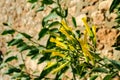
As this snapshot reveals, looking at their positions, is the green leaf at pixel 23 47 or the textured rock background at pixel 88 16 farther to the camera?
the textured rock background at pixel 88 16

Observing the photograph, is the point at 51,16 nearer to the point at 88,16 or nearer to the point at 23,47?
the point at 23,47

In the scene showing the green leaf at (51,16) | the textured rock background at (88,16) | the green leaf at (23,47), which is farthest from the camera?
the textured rock background at (88,16)

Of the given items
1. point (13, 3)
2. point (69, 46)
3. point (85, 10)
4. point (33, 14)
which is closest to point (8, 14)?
point (13, 3)

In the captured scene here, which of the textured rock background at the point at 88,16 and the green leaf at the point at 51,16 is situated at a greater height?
the green leaf at the point at 51,16

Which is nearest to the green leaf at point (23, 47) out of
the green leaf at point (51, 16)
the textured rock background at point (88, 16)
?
the green leaf at point (51, 16)

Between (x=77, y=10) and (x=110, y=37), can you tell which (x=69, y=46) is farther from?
(x=77, y=10)

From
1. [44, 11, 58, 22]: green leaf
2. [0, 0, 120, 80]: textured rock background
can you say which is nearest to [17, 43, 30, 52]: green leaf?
[44, 11, 58, 22]: green leaf

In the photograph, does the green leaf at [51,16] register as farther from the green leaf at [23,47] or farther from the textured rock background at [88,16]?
the textured rock background at [88,16]

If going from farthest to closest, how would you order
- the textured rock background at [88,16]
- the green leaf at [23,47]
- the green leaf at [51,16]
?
1. the textured rock background at [88,16]
2. the green leaf at [23,47]
3. the green leaf at [51,16]

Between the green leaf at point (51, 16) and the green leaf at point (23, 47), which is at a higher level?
the green leaf at point (51, 16)

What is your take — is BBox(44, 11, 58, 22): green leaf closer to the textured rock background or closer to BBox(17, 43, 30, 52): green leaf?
BBox(17, 43, 30, 52): green leaf

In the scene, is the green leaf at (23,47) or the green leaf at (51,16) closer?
the green leaf at (51,16)

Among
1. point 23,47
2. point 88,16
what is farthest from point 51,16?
point 88,16

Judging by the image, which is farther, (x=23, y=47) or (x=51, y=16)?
(x=23, y=47)
